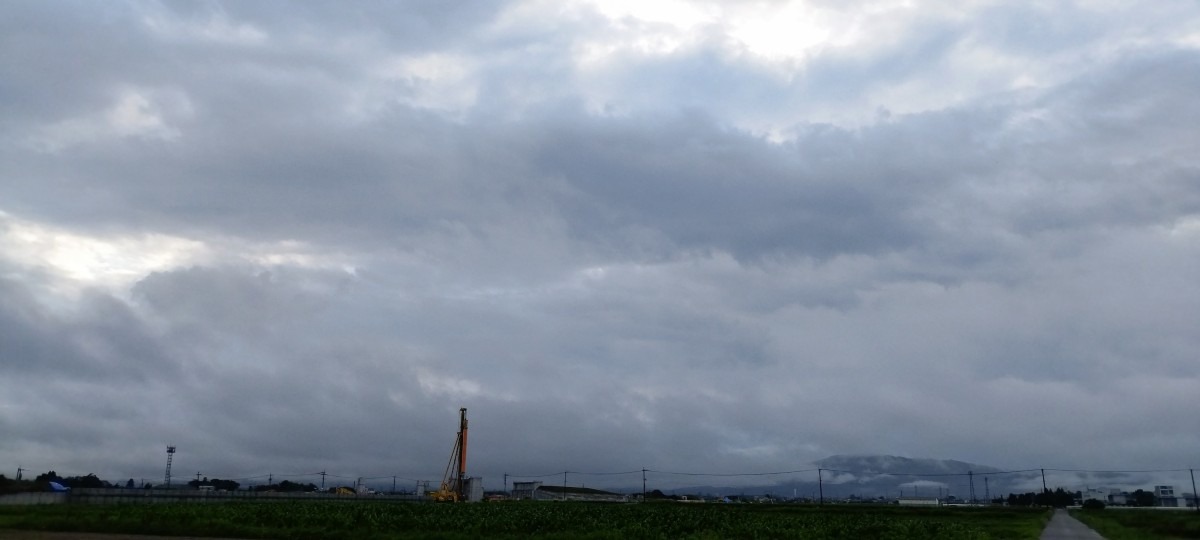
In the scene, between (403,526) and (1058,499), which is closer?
(403,526)

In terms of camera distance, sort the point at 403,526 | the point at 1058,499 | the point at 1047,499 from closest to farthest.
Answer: the point at 403,526 → the point at 1047,499 → the point at 1058,499

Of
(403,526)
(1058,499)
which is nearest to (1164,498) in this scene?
(1058,499)

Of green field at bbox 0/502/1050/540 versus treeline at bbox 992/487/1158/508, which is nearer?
green field at bbox 0/502/1050/540

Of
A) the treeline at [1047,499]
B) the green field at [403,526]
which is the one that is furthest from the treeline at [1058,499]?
the green field at [403,526]

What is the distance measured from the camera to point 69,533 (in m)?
40.7

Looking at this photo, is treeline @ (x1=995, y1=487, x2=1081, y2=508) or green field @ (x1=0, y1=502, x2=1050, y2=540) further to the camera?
treeline @ (x1=995, y1=487, x2=1081, y2=508)

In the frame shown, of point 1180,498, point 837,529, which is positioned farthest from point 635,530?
point 1180,498

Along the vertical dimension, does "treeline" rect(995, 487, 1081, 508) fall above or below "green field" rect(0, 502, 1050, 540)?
below

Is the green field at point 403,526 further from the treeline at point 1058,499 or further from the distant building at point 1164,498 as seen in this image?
the distant building at point 1164,498

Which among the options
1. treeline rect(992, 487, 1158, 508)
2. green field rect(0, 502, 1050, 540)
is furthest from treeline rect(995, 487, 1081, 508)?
green field rect(0, 502, 1050, 540)

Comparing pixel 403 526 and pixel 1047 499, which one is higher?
pixel 403 526

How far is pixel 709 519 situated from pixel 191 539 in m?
33.1

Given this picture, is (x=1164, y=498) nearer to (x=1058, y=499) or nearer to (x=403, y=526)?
(x=1058, y=499)

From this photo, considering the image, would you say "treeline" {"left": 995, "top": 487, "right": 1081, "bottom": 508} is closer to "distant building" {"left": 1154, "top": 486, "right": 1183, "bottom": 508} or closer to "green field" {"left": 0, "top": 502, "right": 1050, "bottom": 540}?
"distant building" {"left": 1154, "top": 486, "right": 1183, "bottom": 508}
